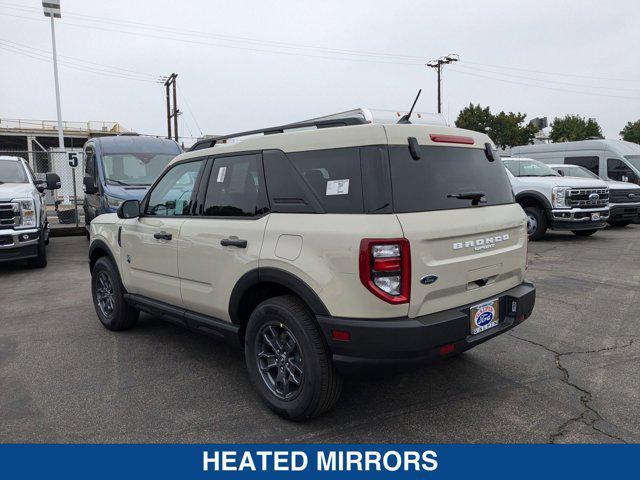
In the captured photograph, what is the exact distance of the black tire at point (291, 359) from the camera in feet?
9.95

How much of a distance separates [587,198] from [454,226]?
9518 millimetres

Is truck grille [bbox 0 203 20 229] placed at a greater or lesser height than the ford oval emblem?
greater

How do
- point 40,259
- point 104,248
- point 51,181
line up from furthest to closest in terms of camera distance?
point 51,181
point 40,259
point 104,248

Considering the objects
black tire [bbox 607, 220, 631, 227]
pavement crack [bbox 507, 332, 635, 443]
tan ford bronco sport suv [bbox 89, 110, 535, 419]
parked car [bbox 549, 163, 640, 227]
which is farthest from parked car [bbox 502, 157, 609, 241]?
tan ford bronco sport suv [bbox 89, 110, 535, 419]

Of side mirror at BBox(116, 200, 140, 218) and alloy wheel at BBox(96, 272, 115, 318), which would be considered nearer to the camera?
side mirror at BBox(116, 200, 140, 218)

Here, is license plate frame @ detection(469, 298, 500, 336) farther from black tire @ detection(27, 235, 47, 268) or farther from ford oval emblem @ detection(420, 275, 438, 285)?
black tire @ detection(27, 235, 47, 268)

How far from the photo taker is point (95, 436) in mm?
3129

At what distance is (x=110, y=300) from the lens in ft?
17.4

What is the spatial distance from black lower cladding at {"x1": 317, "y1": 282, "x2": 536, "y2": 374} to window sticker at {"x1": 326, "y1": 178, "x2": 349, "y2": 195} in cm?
74

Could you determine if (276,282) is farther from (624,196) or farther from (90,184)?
(624,196)

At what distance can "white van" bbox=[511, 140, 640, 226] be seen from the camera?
1350 centimetres

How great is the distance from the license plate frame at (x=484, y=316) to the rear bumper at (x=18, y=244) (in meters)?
8.03

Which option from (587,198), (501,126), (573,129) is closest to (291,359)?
(587,198)

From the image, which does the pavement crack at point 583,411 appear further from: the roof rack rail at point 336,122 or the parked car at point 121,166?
the parked car at point 121,166
